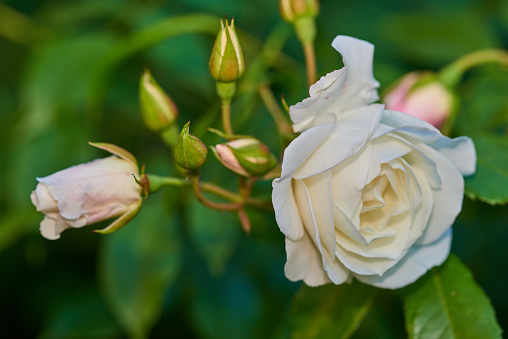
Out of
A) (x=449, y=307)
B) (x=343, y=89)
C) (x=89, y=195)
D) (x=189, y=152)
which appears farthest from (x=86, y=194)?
(x=449, y=307)

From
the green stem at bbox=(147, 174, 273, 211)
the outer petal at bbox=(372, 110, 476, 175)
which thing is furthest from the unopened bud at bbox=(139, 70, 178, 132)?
the outer petal at bbox=(372, 110, 476, 175)

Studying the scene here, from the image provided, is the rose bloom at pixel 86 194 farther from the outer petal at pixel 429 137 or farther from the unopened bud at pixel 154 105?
the outer petal at pixel 429 137

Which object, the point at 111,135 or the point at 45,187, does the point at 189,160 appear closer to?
the point at 45,187

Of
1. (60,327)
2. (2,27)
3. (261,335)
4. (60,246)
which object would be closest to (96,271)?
(60,246)

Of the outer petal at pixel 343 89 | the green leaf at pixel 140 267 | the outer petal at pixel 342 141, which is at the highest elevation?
the outer petal at pixel 343 89

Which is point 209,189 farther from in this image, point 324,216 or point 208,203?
point 324,216

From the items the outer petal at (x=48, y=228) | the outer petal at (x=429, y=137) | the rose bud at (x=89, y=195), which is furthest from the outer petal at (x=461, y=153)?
the outer petal at (x=48, y=228)

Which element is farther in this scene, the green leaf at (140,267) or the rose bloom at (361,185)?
the green leaf at (140,267)
